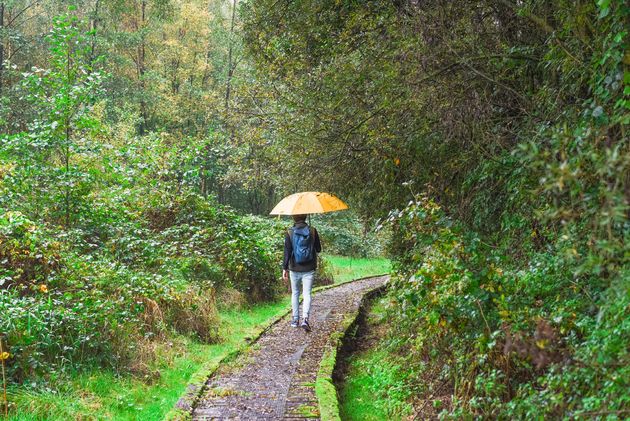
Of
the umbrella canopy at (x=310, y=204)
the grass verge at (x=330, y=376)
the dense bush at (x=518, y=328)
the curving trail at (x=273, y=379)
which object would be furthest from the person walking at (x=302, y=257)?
the dense bush at (x=518, y=328)

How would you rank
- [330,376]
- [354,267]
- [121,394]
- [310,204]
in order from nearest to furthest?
[121,394] < [330,376] < [310,204] < [354,267]

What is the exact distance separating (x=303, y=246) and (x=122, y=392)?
365cm

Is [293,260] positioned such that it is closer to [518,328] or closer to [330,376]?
[330,376]

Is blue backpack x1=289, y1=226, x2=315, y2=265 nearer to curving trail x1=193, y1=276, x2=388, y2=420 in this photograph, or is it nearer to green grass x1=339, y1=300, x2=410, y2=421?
curving trail x1=193, y1=276, x2=388, y2=420

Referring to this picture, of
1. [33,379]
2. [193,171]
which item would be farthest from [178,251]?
[33,379]

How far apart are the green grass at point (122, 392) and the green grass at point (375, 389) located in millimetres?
1887

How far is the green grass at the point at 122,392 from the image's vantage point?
510 cm

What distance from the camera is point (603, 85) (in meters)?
3.97

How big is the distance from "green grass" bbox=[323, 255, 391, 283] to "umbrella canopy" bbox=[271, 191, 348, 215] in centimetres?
914

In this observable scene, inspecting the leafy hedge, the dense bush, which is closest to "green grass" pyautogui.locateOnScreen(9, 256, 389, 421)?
the leafy hedge

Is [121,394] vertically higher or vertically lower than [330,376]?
higher

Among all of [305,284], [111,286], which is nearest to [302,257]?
[305,284]

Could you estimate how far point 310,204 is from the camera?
8531 millimetres

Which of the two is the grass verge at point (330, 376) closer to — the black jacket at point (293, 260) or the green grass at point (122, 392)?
the black jacket at point (293, 260)
